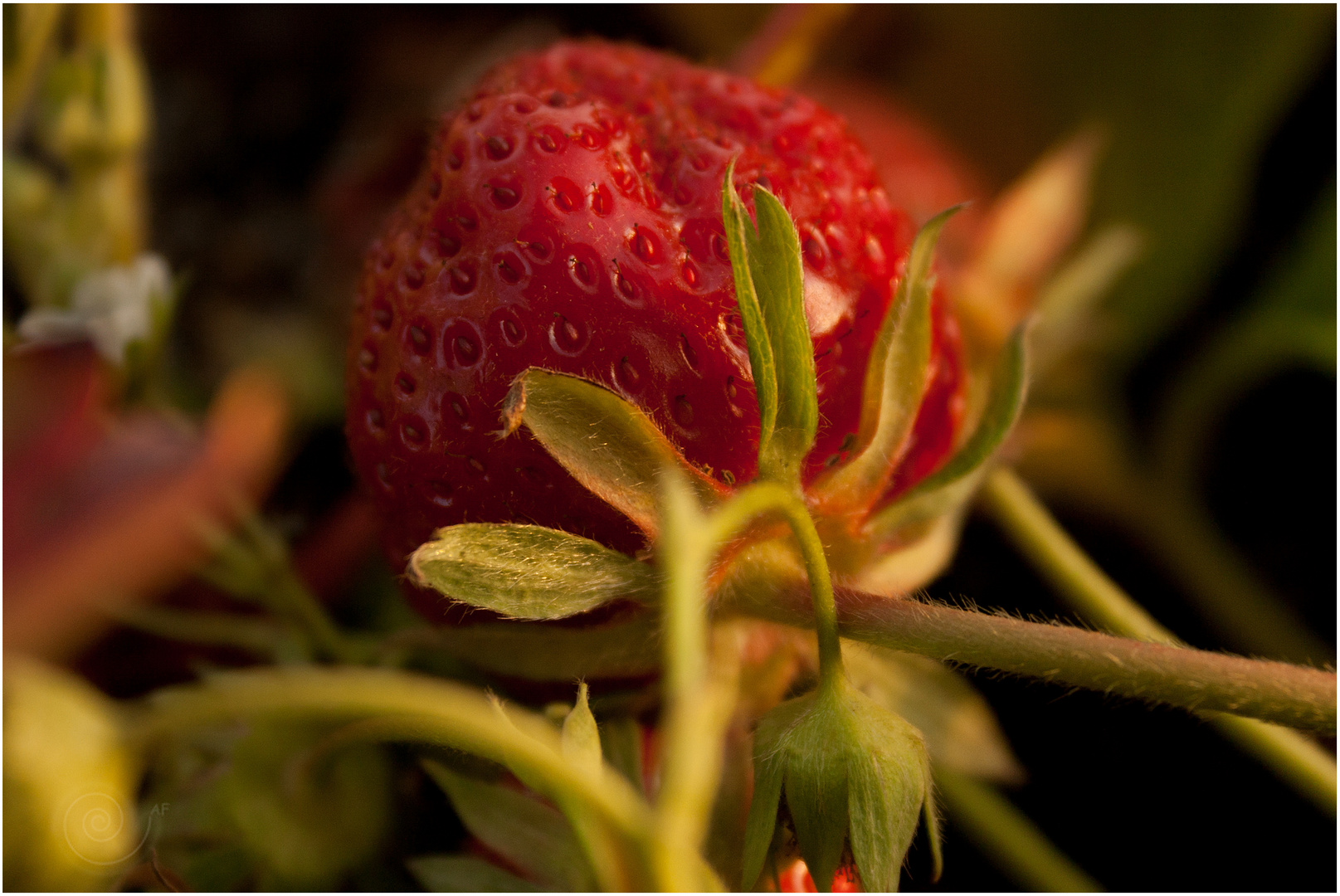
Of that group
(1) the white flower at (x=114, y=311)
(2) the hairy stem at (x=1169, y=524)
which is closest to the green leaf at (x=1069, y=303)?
(2) the hairy stem at (x=1169, y=524)

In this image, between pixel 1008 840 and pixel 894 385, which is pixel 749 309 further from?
pixel 1008 840

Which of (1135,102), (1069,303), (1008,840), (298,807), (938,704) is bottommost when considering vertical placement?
(298,807)

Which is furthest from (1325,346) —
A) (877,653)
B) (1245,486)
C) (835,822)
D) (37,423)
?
(37,423)

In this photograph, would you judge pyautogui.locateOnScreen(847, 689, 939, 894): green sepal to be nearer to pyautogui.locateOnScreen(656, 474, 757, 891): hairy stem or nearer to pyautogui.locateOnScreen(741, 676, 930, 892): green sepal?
pyautogui.locateOnScreen(741, 676, 930, 892): green sepal

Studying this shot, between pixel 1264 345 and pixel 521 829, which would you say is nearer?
pixel 521 829

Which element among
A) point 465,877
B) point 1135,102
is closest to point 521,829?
point 465,877

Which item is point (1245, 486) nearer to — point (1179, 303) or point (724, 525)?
point (1179, 303)
